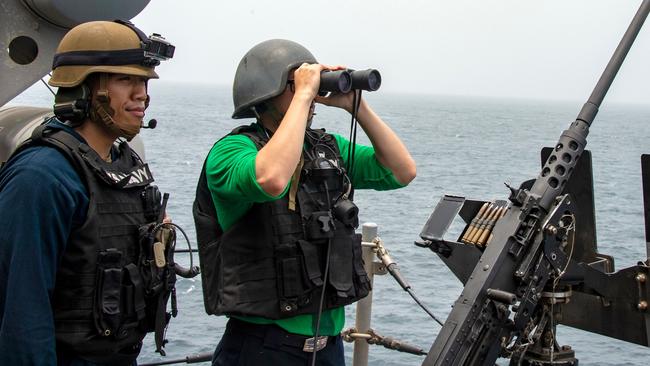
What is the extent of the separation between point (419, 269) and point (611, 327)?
37.4ft

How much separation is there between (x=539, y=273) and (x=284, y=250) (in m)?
1.33

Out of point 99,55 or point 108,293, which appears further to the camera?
point 99,55

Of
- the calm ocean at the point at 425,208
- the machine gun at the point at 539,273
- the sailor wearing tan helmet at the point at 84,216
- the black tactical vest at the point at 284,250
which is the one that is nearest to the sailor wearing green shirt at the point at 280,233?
the black tactical vest at the point at 284,250

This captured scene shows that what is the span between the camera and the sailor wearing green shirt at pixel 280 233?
3.34 meters

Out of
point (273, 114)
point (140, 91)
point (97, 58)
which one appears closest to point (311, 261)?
point (273, 114)

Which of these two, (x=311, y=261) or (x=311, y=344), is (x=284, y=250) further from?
(x=311, y=344)

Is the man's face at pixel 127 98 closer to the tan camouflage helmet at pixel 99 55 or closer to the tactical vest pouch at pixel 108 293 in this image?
A: the tan camouflage helmet at pixel 99 55

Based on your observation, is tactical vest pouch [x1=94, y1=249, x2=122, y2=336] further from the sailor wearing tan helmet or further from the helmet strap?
the helmet strap

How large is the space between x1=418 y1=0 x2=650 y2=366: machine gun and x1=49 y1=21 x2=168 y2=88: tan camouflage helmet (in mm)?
1646

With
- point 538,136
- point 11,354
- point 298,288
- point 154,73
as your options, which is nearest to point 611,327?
point 298,288

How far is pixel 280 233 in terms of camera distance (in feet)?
11.1

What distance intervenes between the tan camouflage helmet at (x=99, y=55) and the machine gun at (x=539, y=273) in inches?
64.8

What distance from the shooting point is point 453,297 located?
14133 mm

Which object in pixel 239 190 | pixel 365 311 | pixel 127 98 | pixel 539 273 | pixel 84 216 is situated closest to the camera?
pixel 84 216
